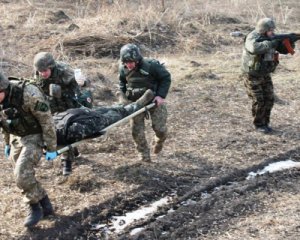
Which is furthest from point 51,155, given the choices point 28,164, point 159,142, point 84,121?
point 159,142

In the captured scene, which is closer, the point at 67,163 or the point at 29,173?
the point at 29,173

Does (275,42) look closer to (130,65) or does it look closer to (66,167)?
(130,65)

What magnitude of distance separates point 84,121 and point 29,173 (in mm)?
1020

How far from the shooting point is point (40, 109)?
504cm

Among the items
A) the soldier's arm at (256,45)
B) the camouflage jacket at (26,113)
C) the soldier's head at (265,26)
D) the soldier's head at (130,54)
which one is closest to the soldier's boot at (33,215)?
the camouflage jacket at (26,113)

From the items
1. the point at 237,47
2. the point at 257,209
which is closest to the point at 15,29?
the point at 237,47

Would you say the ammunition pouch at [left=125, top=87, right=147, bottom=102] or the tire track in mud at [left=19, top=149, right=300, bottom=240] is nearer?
the tire track in mud at [left=19, top=149, right=300, bottom=240]

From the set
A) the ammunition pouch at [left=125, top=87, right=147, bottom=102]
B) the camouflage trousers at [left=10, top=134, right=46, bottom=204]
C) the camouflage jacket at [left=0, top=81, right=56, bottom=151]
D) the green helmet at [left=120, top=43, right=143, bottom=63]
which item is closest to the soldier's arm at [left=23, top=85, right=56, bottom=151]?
the camouflage jacket at [left=0, top=81, right=56, bottom=151]

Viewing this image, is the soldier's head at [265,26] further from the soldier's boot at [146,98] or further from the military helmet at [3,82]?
the military helmet at [3,82]

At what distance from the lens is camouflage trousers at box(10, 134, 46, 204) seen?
16.7 ft

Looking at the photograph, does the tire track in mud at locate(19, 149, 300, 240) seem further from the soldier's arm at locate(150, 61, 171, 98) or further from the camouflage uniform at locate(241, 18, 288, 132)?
the camouflage uniform at locate(241, 18, 288, 132)

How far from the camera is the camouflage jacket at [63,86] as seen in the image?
637cm

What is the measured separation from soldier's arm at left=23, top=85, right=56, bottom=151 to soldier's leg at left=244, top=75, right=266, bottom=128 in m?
3.95

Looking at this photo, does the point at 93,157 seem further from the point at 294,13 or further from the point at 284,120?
the point at 294,13
